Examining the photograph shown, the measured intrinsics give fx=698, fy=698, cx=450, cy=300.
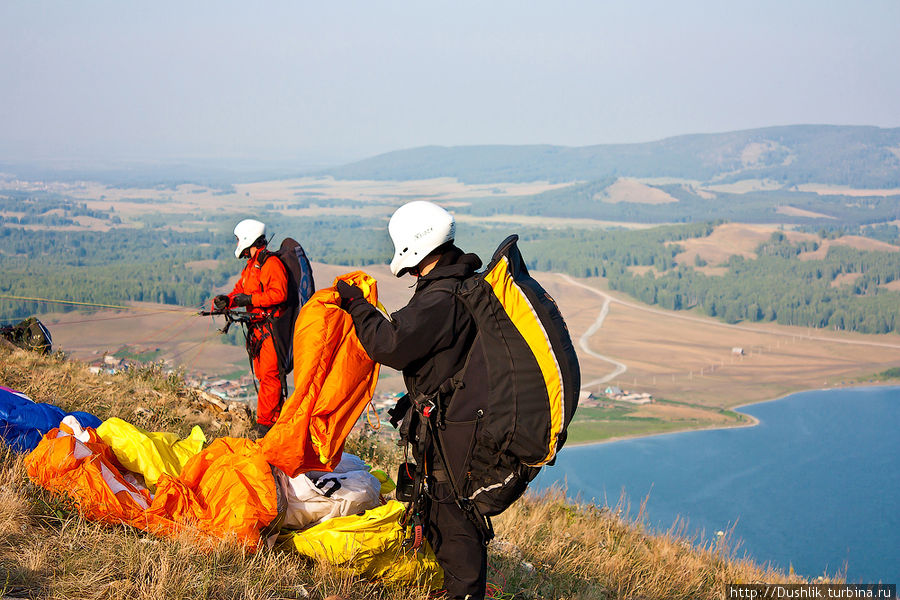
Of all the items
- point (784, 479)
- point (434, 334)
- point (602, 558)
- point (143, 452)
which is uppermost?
point (434, 334)

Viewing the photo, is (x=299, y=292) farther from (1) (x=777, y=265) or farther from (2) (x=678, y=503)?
(1) (x=777, y=265)

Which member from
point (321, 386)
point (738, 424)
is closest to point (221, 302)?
point (321, 386)

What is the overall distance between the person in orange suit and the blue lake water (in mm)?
25722

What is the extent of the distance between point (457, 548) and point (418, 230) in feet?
5.04

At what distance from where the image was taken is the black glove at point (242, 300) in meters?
6.36

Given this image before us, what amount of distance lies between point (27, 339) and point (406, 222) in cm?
759

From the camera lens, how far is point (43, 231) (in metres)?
109

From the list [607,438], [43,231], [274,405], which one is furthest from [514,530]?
[43,231]

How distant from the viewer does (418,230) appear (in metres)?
3.30

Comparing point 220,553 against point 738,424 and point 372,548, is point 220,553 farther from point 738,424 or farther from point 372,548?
point 738,424

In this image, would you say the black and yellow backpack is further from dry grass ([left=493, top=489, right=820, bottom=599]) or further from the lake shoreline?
the lake shoreline

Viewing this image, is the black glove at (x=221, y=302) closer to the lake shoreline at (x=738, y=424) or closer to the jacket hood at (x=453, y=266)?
the jacket hood at (x=453, y=266)

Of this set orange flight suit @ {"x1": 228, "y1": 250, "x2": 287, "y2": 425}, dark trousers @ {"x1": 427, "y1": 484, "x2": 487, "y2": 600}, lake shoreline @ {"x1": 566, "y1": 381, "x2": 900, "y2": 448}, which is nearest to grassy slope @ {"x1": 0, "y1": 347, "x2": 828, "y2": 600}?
dark trousers @ {"x1": 427, "y1": 484, "x2": 487, "y2": 600}

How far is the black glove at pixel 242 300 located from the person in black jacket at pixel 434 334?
334 centimetres
